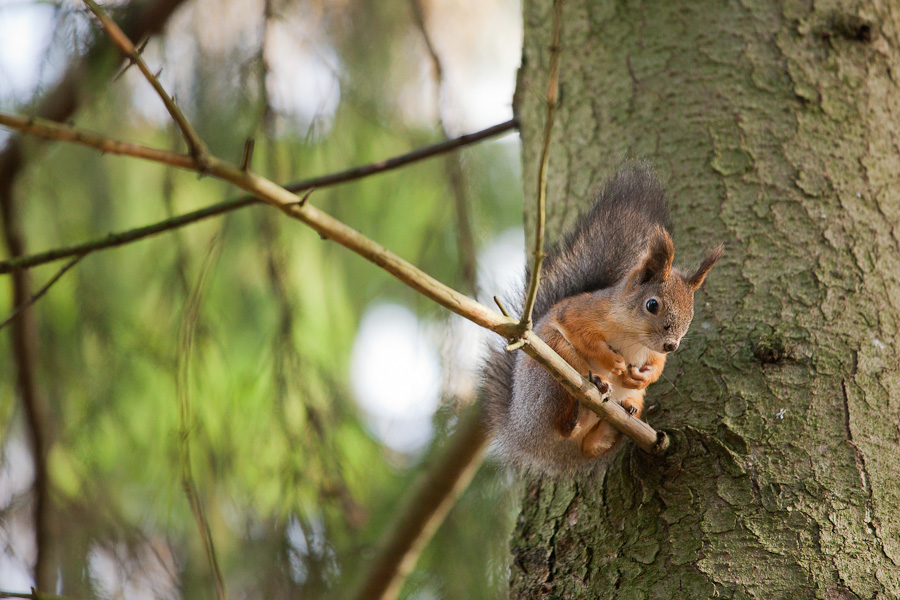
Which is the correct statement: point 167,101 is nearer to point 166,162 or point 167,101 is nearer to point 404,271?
point 166,162

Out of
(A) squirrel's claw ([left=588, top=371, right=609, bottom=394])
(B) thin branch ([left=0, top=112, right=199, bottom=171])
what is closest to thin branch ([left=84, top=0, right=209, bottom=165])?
(B) thin branch ([left=0, top=112, right=199, bottom=171])

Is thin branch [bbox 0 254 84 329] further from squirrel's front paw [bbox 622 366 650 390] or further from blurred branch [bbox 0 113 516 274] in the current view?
squirrel's front paw [bbox 622 366 650 390]

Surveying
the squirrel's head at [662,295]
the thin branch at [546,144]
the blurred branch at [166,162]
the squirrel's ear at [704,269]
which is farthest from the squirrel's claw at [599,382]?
the blurred branch at [166,162]

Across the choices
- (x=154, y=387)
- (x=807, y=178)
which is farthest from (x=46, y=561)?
(x=807, y=178)

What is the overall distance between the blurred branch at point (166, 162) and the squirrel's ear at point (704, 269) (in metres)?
0.55

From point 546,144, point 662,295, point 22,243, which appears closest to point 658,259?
point 662,295

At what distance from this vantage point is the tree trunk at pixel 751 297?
1.00 metres

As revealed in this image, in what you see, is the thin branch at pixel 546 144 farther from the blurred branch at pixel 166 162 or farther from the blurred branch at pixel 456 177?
the blurred branch at pixel 456 177

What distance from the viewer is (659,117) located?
1375mm

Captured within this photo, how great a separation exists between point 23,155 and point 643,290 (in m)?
1.24

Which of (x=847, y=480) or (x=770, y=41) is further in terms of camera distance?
(x=770, y=41)

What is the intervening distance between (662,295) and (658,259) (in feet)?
0.17

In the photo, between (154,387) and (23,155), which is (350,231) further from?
(154,387)

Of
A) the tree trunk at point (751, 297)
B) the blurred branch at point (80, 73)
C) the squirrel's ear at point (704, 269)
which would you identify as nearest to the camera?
the tree trunk at point (751, 297)
